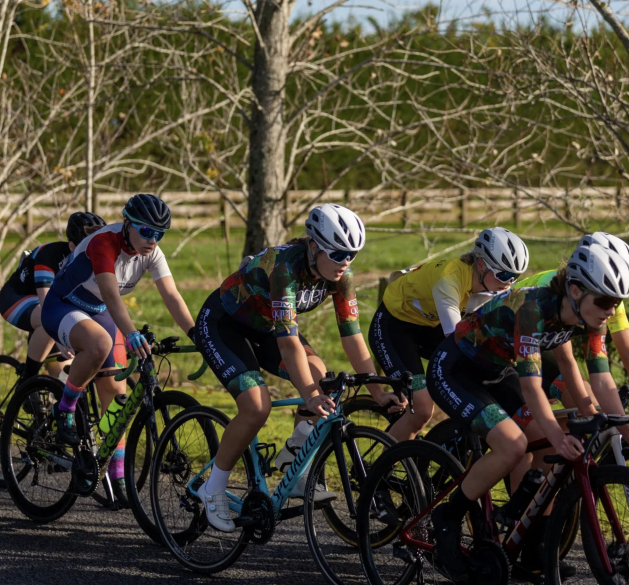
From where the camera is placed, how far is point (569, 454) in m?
4.15

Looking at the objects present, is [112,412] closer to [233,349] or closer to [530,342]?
[233,349]

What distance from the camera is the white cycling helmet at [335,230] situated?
4980 millimetres

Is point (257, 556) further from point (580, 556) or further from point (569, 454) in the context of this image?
point (569, 454)

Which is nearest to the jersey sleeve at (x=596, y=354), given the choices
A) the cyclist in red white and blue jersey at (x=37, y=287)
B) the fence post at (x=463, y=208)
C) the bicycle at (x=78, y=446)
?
the bicycle at (x=78, y=446)

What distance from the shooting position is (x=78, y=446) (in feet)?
20.4

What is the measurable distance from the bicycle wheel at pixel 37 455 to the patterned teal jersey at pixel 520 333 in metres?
2.71

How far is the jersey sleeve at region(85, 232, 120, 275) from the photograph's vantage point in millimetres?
5883

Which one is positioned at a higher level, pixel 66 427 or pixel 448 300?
pixel 448 300

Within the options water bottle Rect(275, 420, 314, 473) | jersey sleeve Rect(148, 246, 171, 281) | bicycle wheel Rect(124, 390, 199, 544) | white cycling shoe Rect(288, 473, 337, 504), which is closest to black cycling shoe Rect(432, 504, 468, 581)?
white cycling shoe Rect(288, 473, 337, 504)

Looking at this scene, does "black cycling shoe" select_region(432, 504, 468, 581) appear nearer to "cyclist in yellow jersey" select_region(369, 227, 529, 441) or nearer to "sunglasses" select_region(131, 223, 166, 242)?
"cyclist in yellow jersey" select_region(369, 227, 529, 441)

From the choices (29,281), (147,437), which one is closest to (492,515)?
(147,437)

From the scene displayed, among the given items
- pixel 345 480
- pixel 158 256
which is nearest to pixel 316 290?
pixel 345 480

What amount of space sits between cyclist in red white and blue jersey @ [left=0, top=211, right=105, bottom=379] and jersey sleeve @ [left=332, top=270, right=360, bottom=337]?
2.14 meters

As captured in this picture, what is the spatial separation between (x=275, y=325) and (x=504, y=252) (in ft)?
4.15
